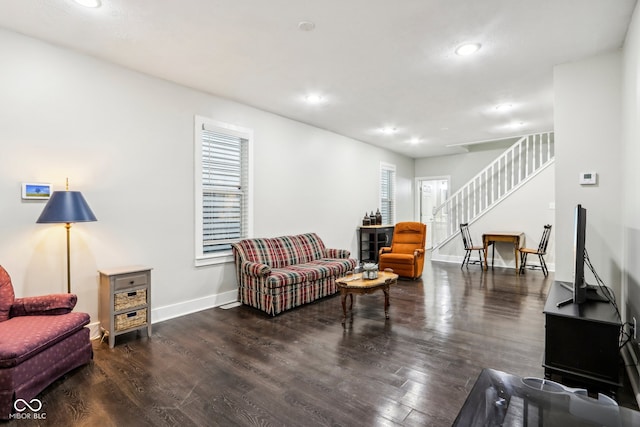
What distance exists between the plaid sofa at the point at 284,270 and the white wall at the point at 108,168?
0.33m

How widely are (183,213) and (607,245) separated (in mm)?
4591

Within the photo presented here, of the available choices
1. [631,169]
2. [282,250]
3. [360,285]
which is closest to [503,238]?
[631,169]

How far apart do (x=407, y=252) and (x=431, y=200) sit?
4.38m

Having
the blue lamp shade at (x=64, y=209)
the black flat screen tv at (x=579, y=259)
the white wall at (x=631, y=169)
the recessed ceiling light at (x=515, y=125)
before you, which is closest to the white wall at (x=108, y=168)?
the blue lamp shade at (x=64, y=209)

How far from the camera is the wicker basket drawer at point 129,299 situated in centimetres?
306

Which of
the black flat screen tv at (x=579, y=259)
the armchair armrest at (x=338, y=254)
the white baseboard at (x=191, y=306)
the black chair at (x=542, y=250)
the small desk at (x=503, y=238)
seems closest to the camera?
the black flat screen tv at (x=579, y=259)

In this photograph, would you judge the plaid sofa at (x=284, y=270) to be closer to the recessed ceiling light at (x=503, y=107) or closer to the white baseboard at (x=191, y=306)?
the white baseboard at (x=191, y=306)

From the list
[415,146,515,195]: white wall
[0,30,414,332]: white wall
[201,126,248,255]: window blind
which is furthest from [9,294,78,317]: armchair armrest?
[415,146,515,195]: white wall

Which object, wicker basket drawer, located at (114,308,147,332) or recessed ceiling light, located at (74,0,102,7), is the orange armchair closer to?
wicker basket drawer, located at (114,308,147,332)

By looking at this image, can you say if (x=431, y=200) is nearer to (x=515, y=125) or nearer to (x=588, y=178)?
(x=515, y=125)

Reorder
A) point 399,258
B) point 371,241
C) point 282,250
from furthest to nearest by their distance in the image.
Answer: point 371,241 → point 399,258 → point 282,250

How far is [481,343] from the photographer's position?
9.89ft

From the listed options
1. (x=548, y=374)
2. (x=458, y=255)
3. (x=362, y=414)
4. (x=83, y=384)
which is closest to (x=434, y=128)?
(x=458, y=255)

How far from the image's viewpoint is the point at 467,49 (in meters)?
3.11
